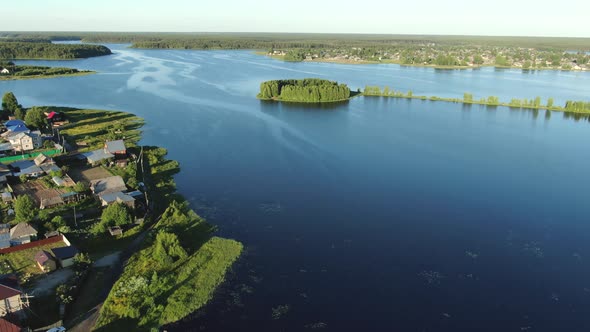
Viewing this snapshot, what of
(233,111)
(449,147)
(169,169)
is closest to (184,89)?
(233,111)

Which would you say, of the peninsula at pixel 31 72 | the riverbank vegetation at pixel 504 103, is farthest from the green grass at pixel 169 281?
the peninsula at pixel 31 72

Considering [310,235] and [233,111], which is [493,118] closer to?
[233,111]

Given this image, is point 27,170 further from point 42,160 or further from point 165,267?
point 165,267

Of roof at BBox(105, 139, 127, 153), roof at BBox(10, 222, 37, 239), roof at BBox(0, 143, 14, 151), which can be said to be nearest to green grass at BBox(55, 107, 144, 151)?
roof at BBox(105, 139, 127, 153)

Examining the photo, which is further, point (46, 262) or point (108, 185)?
point (108, 185)

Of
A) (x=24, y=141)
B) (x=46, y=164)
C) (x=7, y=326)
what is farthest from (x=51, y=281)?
(x=24, y=141)

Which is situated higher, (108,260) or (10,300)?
(10,300)
